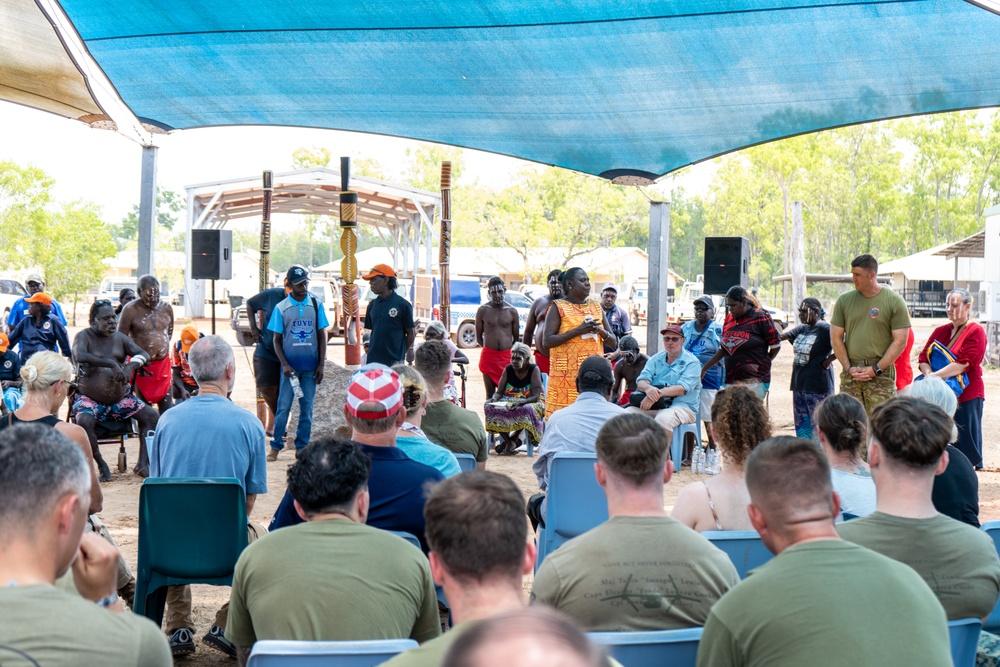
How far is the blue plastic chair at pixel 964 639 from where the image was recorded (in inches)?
87.0

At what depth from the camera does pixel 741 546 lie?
2664 mm

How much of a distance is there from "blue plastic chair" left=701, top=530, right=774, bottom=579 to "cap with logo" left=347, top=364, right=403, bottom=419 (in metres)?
1.10

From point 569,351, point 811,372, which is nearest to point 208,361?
point 569,351

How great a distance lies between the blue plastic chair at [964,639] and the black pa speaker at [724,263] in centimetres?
743

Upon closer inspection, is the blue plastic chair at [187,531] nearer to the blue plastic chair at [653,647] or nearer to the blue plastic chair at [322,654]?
the blue plastic chair at [322,654]

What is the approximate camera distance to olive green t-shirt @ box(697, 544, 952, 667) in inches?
65.3

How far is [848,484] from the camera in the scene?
3.12m

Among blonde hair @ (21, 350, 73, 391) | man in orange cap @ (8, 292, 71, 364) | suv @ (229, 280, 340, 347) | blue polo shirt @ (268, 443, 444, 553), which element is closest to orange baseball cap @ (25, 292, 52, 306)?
man in orange cap @ (8, 292, 71, 364)

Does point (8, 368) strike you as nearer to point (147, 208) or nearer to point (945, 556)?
point (147, 208)

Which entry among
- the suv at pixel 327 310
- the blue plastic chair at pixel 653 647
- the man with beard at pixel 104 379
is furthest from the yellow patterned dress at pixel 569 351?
the suv at pixel 327 310

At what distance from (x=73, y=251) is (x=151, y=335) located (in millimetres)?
27306

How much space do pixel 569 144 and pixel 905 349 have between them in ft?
9.50

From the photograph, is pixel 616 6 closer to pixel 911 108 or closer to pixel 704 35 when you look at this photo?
pixel 704 35

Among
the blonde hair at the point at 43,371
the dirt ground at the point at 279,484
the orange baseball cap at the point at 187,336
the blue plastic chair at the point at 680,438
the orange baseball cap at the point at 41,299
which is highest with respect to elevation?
the orange baseball cap at the point at 41,299
